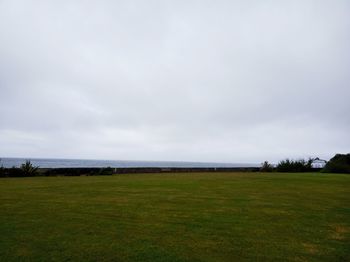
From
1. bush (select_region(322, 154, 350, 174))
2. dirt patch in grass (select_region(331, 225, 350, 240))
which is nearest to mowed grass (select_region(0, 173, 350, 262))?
dirt patch in grass (select_region(331, 225, 350, 240))

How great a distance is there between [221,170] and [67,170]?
15.2 meters

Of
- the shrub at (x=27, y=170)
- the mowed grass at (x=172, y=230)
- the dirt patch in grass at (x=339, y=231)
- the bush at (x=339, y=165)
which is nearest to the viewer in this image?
the mowed grass at (x=172, y=230)

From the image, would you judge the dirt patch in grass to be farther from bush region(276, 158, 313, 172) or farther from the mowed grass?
bush region(276, 158, 313, 172)

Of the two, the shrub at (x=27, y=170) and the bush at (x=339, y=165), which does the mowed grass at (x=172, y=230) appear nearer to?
the shrub at (x=27, y=170)

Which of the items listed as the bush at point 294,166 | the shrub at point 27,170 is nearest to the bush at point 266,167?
the bush at point 294,166

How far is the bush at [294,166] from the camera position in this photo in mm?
29328

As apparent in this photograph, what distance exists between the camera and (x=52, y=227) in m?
5.64

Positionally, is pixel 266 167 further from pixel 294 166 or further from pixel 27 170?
pixel 27 170

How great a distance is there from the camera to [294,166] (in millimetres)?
29562

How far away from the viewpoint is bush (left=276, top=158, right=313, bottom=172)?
2933 cm

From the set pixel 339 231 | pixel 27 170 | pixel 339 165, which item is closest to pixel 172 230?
pixel 339 231

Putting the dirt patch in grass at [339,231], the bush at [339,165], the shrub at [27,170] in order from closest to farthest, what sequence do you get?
the dirt patch in grass at [339,231] < the shrub at [27,170] < the bush at [339,165]

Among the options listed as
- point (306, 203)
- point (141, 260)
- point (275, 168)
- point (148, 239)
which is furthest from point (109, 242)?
point (275, 168)

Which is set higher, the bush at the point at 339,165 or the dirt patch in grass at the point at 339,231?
the bush at the point at 339,165
